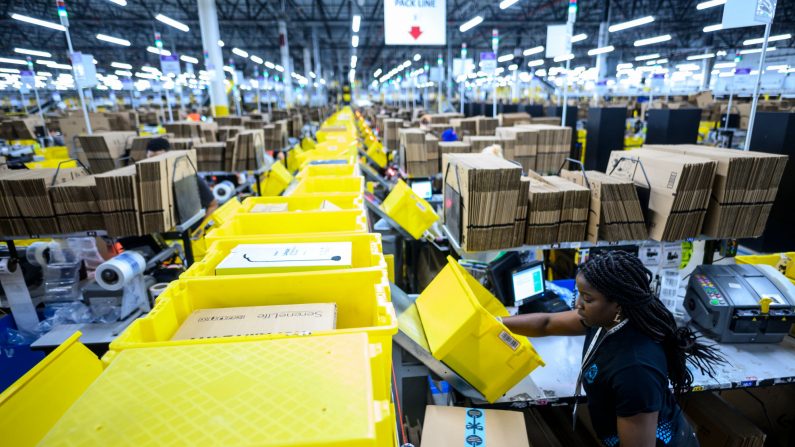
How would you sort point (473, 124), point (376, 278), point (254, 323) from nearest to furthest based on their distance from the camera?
point (254, 323) < point (376, 278) < point (473, 124)

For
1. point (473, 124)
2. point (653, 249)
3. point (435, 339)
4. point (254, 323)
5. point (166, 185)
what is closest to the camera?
point (254, 323)

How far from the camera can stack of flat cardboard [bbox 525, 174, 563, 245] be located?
303cm

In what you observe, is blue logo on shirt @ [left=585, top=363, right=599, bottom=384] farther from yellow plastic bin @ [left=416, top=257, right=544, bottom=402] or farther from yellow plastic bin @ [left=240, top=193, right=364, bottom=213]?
yellow plastic bin @ [left=240, top=193, right=364, bottom=213]

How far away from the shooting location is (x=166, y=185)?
3.85 meters

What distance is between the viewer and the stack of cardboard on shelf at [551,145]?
6.63m

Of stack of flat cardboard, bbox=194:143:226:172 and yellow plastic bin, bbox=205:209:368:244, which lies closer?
yellow plastic bin, bbox=205:209:368:244

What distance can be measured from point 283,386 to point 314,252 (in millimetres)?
1048

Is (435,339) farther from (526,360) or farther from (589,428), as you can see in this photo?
(589,428)

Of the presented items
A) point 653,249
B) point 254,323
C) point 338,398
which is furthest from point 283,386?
point 653,249

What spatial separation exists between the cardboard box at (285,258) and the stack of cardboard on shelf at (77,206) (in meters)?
2.59

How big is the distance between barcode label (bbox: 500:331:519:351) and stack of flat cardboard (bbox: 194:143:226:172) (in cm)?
688

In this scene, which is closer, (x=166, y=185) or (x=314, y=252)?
(x=314, y=252)

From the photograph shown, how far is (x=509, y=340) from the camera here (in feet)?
6.60

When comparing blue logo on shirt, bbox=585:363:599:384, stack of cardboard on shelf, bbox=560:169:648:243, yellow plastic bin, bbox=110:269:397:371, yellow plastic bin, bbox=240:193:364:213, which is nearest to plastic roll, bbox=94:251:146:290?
yellow plastic bin, bbox=240:193:364:213
